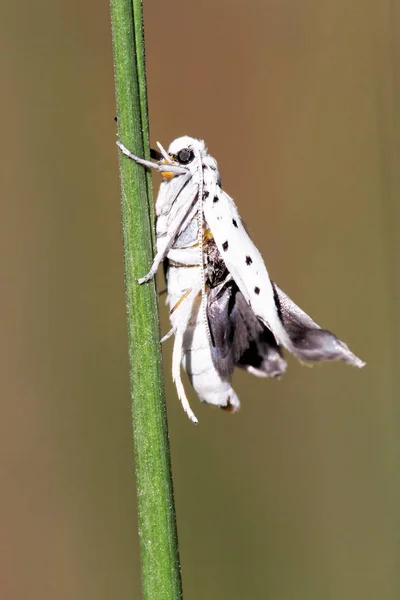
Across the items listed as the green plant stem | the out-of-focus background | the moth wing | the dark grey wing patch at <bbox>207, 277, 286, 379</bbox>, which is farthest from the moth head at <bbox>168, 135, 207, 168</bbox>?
the out-of-focus background

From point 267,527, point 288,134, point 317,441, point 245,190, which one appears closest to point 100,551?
point 267,527

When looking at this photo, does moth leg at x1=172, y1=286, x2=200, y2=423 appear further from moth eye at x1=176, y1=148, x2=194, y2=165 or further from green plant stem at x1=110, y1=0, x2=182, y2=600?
green plant stem at x1=110, y1=0, x2=182, y2=600

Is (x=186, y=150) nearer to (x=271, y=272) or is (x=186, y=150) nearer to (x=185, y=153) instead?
(x=185, y=153)

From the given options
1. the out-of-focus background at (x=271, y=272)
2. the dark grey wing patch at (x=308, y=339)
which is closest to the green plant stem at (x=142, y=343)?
the dark grey wing patch at (x=308, y=339)

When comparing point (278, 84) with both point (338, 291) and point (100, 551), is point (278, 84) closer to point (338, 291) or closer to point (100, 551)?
point (338, 291)

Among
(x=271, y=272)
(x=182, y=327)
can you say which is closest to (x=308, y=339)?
(x=182, y=327)

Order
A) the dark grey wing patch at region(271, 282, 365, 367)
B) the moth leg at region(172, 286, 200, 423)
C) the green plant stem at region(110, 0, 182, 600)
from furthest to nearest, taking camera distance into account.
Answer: the moth leg at region(172, 286, 200, 423), the dark grey wing patch at region(271, 282, 365, 367), the green plant stem at region(110, 0, 182, 600)
